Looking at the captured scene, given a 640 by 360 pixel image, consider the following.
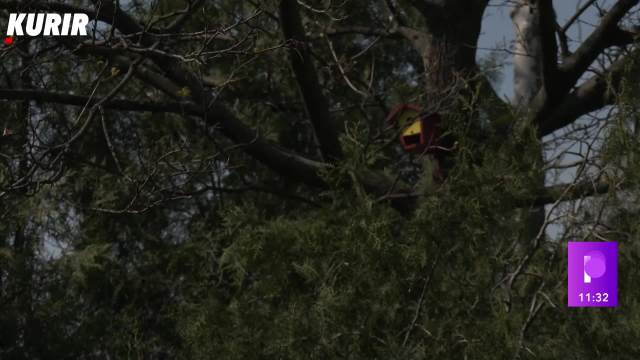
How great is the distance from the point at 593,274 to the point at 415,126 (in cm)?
238

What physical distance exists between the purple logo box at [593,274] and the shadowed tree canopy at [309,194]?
0.33 feet

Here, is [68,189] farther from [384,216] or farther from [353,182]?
[384,216]

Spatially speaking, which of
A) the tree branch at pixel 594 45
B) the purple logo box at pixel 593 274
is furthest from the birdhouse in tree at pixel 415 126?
the purple logo box at pixel 593 274

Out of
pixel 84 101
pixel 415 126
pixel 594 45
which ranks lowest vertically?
pixel 84 101

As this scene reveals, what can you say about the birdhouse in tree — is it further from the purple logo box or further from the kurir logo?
the kurir logo

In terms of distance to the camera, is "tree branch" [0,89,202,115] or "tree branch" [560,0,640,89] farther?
"tree branch" [560,0,640,89]

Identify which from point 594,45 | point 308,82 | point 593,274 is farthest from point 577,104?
point 593,274

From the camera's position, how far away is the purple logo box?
6.20 m

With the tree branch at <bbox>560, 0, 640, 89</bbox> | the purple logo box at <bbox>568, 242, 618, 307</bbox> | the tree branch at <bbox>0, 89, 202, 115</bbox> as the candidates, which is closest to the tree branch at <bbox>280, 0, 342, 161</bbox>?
the tree branch at <bbox>0, 89, 202, 115</bbox>

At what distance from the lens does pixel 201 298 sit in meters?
8.70

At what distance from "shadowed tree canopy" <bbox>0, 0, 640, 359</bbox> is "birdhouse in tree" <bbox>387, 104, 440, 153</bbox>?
0.39 feet

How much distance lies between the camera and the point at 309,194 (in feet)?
35.3

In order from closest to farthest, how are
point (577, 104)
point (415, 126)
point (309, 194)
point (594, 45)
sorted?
point (594, 45) → point (415, 126) → point (577, 104) → point (309, 194)

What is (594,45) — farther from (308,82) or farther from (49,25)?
(49,25)
